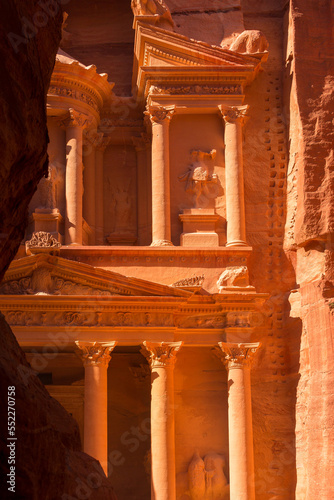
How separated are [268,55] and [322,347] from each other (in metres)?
7.67

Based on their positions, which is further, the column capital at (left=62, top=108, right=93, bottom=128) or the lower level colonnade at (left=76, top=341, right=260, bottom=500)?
the column capital at (left=62, top=108, right=93, bottom=128)

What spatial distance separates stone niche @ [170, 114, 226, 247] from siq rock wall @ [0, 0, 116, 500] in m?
14.3

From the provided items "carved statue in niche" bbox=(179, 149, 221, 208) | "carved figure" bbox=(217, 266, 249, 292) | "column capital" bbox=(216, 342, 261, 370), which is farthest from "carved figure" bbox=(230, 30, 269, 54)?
"column capital" bbox=(216, 342, 261, 370)

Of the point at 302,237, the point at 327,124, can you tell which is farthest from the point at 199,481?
the point at 327,124

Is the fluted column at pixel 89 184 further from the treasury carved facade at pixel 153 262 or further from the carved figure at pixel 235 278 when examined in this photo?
the carved figure at pixel 235 278

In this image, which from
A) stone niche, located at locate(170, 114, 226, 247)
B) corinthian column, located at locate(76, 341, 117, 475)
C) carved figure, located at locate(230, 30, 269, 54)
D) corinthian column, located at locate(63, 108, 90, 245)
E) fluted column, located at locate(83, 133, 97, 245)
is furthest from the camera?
fluted column, located at locate(83, 133, 97, 245)

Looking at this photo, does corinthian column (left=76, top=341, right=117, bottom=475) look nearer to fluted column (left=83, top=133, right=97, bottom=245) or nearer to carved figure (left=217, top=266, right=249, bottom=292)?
carved figure (left=217, top=266, right=249, bottom=292)

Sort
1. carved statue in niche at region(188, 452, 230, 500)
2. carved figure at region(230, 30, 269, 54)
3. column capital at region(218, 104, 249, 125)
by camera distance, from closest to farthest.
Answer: carved statue in niche at region(188, 452, 230, 500) → column capital at region(218, 104, 249, 125) → carved figure at region(230, 30, 269, 54)

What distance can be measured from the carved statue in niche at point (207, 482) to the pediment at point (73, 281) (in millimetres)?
3647

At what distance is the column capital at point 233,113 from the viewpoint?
20.2m

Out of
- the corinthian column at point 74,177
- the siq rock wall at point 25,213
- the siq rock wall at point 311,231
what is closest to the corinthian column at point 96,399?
the corinthian column at point 74,177

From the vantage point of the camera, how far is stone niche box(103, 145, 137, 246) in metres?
21.4

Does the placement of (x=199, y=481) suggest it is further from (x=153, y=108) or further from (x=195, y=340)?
(x=153, y=108)

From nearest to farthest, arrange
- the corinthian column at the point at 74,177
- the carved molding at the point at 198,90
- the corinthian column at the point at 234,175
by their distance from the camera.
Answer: the corinthian column at the point at 234,175 < the corinthian column at the point at 74,177 < the carved molding at the point at 198,90
